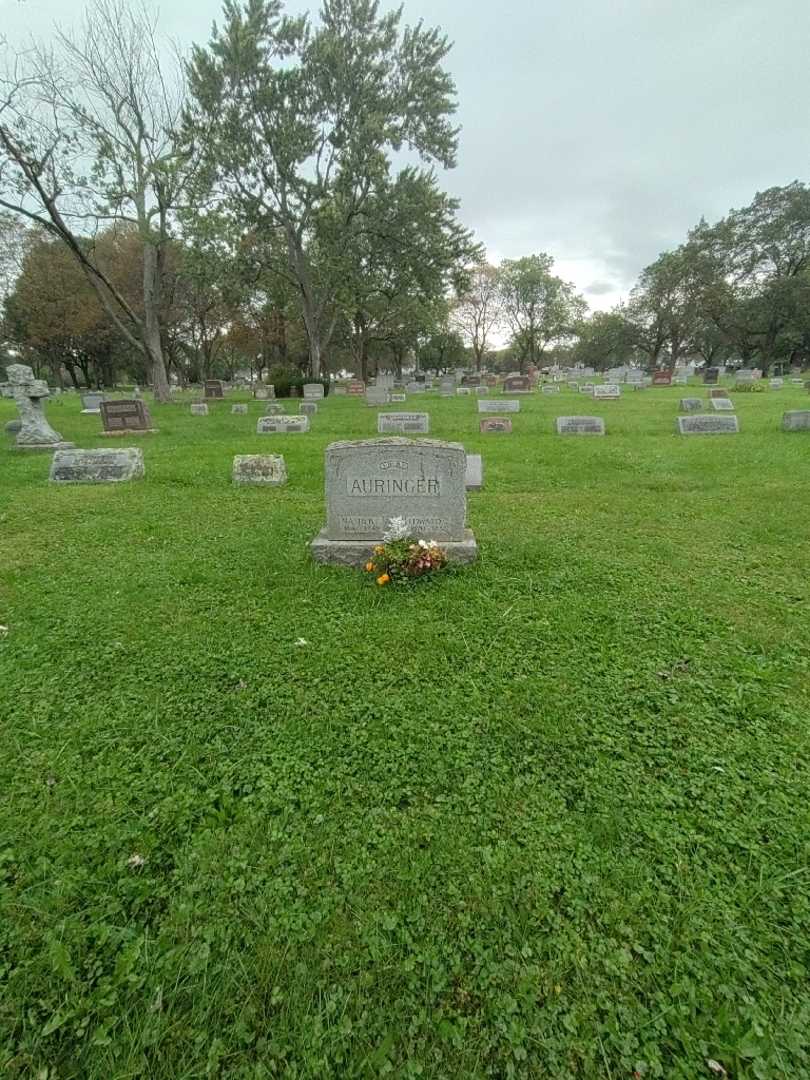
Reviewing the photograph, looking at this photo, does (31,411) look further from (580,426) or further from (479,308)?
(479,308)

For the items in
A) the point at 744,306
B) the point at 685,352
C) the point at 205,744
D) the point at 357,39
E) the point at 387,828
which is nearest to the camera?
the point at 387,828

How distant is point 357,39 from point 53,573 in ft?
87.3

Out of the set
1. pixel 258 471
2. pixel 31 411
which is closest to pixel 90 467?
pixel 258 471

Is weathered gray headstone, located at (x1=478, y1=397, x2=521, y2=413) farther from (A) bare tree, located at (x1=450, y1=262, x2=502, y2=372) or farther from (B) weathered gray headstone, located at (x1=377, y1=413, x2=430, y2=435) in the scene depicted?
(A) bare tree, located at (x1=450, y1=262, x2=502, y2=372)

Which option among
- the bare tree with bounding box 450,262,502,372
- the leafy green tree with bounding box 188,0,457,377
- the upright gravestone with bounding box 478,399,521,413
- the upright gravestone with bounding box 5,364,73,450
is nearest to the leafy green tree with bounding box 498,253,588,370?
the bare tree with bounding box 450,262,502,372

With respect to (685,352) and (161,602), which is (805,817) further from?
(685,352)

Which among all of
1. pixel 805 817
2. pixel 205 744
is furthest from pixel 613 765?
pixel 205 744

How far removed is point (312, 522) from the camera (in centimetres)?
533

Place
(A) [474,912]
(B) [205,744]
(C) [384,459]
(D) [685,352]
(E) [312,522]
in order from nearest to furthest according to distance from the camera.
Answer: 1. (A) [474,912]
2. (B) [205,744]
3. (C) [384,459]
4. (E) [312,522]
5. (D) [685,352]

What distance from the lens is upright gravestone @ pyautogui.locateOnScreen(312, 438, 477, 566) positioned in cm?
Answer: 410

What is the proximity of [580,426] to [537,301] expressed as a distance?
159 ft

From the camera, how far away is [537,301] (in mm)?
51875

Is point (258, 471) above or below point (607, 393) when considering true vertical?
below

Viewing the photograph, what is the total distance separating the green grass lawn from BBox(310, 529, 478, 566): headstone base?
0.50ft
